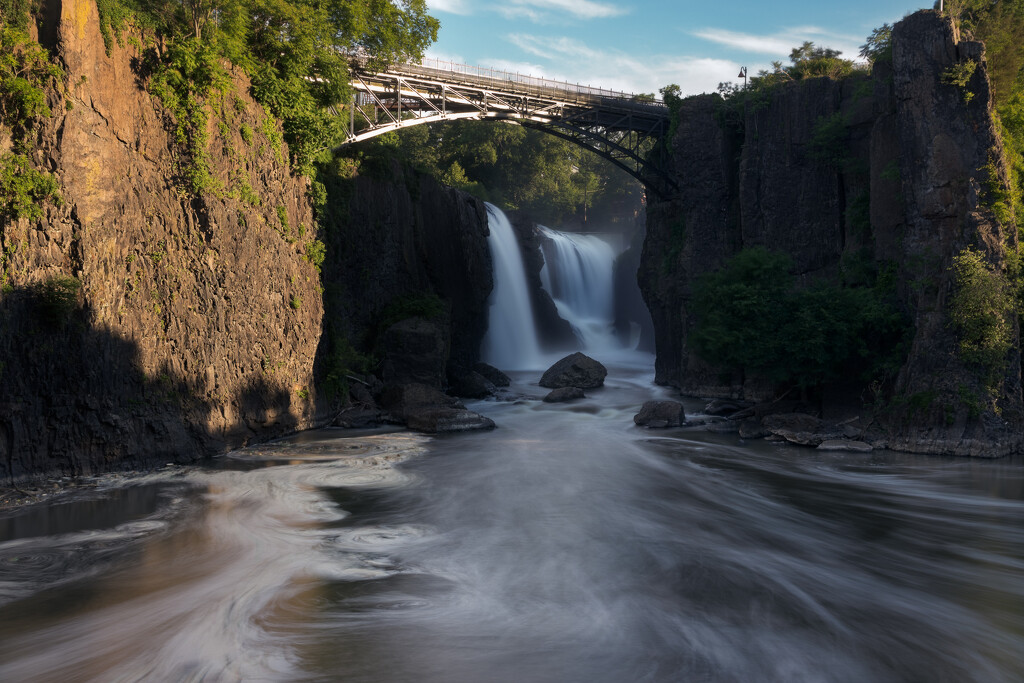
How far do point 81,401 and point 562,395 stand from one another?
17805mm

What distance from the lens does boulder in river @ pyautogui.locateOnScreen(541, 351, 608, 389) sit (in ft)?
101

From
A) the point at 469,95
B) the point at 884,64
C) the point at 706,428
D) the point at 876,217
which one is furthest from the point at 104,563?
the point at 469,95

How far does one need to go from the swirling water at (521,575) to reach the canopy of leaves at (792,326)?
4493mm

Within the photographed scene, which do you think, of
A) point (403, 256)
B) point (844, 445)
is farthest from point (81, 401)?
point (844, 445)

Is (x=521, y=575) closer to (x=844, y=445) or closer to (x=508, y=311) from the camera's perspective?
(x=844, y=445)

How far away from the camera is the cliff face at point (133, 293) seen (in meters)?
11.9

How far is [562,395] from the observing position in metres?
27.5

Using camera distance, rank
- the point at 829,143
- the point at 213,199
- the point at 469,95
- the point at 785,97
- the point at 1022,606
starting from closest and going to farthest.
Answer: the point at 1022,606 → the point at 213,199 → the point at 829,143 → the point at 785,97 → the point at 469,95

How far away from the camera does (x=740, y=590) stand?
28.2ft

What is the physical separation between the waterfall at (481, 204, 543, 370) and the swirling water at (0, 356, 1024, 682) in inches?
850

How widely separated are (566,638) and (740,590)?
256cm

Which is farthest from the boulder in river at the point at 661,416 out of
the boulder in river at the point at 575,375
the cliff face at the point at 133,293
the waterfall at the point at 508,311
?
the waterfall at the point at 508,311

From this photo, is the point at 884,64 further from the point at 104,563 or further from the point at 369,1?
the point at 104,563

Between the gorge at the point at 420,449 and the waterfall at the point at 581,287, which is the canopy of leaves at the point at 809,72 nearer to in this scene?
the gorge at the point at 420,449
